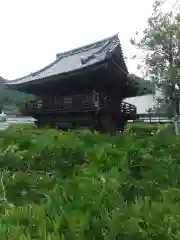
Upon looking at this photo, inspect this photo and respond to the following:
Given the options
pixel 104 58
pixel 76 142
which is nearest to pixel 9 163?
pixel 76 142

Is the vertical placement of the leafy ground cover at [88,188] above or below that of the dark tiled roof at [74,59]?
below

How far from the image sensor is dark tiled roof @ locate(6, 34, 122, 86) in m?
16.1

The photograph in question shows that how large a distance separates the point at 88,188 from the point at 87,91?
14.9m

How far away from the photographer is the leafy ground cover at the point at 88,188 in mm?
881

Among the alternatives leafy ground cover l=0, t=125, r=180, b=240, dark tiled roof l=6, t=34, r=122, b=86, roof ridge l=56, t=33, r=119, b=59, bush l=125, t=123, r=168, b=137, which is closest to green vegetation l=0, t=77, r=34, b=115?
roof ridge l=56, t=33, r=119, b=59

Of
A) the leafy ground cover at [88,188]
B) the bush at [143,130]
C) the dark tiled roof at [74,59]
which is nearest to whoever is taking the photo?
the leafy ground cover at [88,188]

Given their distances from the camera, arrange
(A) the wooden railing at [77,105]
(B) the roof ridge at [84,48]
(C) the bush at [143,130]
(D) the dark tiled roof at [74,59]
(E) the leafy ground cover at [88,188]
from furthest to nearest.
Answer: (B) the roof ridge at [84,48]
(D) the dark tiled roof at [74,59]
(A) the wooden railing at [77,105]
(C) the bush at [143,130]
(E) the leafy ground cover at [88,188]

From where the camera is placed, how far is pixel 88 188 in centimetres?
110

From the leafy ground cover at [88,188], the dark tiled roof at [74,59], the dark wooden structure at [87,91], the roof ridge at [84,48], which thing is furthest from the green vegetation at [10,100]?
the leafy ground cover at [88,188]

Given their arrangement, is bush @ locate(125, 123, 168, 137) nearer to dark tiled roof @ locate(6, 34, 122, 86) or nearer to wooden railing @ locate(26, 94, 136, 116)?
wooden railing @ locate(26, 94, 136, 116)

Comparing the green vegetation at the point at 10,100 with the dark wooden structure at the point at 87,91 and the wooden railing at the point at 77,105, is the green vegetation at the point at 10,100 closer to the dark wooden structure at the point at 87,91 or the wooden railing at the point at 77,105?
the dark wooden structure at the point at 87,91

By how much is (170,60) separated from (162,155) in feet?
65.5

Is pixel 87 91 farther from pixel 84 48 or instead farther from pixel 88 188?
pixel 88 188

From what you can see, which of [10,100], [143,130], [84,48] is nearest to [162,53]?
[84,48]
